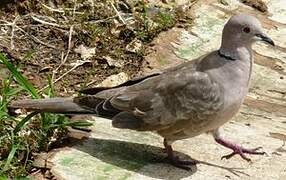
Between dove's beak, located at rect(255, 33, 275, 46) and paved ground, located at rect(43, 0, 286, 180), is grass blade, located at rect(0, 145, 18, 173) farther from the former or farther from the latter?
dove's beak, located at rect(255, 33, 275, 46)

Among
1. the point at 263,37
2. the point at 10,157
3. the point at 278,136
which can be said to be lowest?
the point at 278,136

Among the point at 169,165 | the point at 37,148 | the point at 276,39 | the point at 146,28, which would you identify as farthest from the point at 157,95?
the point at 276,39

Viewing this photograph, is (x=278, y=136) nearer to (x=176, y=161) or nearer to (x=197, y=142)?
(x=197, y=142)

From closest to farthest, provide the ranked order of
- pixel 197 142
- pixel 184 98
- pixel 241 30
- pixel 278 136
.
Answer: pixel 184 98
pixel 241 30
pixel 197 142
pixel 278 136

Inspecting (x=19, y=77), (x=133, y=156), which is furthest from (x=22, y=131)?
(x=133, y=156)

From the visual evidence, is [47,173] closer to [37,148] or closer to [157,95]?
[37,148]

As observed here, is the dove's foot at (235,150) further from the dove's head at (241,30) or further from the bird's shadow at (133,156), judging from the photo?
the dove's head at (241,30)

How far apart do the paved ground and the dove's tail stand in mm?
215

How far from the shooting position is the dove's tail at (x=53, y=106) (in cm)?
437

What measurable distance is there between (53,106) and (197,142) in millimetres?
945

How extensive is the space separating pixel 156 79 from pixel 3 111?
89 cm

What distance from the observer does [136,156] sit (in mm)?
4480

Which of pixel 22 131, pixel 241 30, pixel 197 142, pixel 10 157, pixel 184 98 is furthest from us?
pixel 197 142

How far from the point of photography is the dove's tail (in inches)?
172
